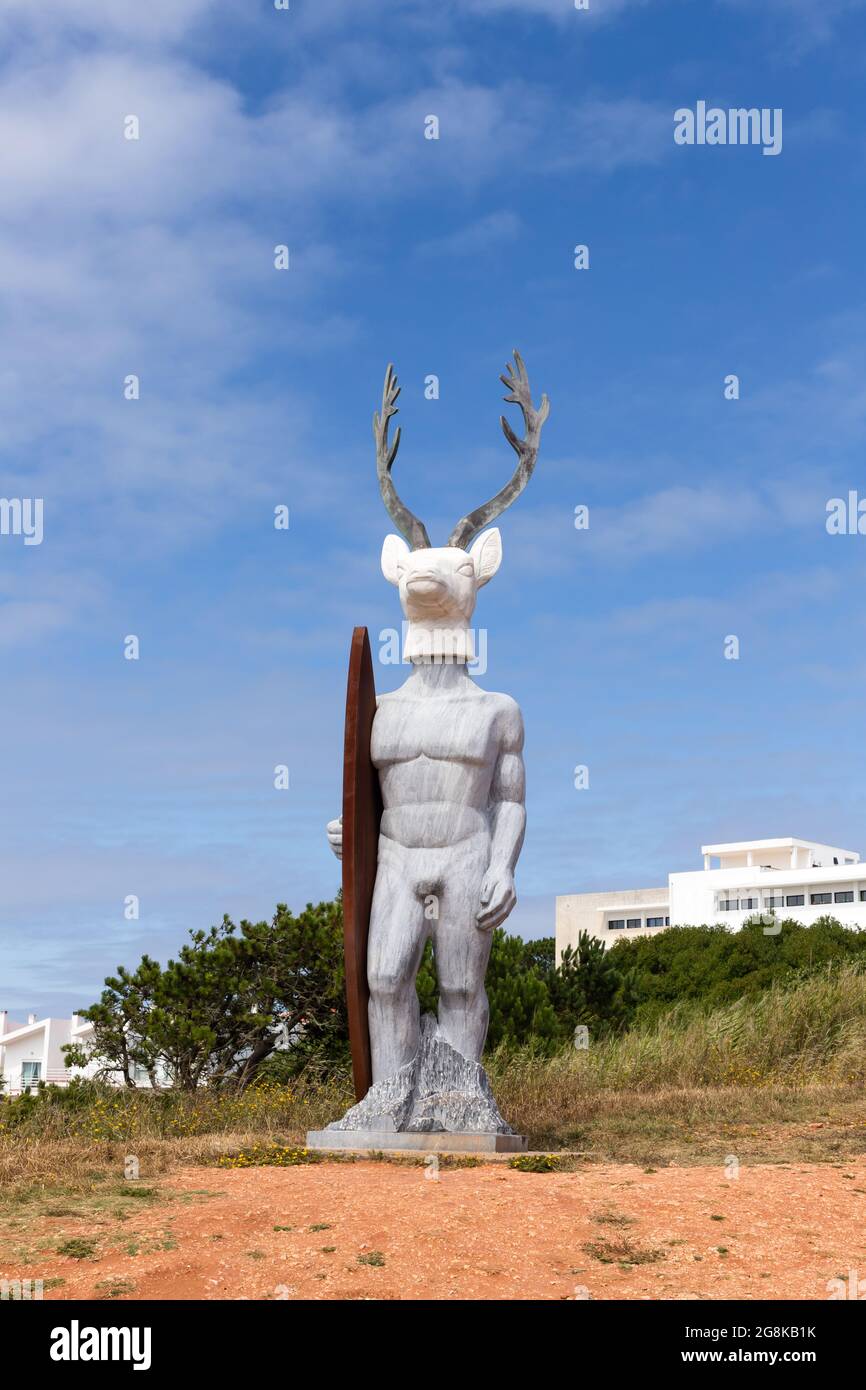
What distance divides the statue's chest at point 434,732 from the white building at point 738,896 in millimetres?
36541

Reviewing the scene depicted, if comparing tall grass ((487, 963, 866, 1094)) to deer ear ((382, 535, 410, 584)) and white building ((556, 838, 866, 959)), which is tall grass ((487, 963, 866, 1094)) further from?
white building ((556, 838, 866, 959))

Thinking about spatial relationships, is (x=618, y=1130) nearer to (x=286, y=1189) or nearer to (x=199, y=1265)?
(x=286, y=1189)

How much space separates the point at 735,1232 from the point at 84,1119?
15.4 feet

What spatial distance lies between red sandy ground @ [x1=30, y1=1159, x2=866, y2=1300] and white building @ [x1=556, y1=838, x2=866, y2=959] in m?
37.9

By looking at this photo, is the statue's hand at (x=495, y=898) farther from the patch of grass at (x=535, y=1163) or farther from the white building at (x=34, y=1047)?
the white building at (x=34, y=1047)

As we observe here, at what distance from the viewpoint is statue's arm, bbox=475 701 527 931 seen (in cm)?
719

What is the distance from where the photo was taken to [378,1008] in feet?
23.9

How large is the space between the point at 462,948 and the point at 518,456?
9.59 feet

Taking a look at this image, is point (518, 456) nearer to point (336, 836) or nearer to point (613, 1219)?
point (336, 836)

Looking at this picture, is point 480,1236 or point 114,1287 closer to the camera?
point 114,1287

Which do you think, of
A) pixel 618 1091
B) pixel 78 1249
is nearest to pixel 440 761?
pixel 78 1249

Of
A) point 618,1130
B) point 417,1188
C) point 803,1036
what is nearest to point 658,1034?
point 803,1036

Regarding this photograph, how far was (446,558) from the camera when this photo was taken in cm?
773

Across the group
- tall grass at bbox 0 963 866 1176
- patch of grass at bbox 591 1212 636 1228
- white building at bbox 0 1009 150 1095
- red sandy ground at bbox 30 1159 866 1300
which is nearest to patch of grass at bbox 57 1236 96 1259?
red sandy ground at bbox 30 1159 866 1300
